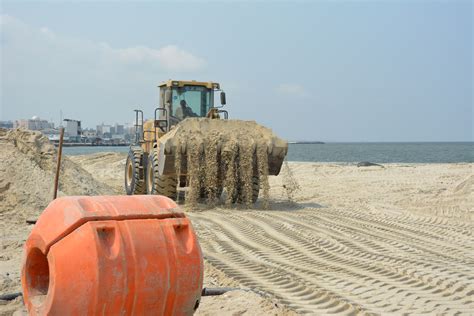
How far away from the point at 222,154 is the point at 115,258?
303 inches

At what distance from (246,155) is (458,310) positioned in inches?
254

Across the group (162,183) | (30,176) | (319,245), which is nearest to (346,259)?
(319,245)

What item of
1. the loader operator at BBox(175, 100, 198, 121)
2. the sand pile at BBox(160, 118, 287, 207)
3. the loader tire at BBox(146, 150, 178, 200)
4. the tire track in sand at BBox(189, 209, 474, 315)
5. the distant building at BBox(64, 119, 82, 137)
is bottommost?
the tire track in sand at BBox(189, 209, 474, 315)

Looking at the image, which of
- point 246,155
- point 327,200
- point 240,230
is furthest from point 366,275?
point 327,200

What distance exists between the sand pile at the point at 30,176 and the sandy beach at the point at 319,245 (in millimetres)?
23

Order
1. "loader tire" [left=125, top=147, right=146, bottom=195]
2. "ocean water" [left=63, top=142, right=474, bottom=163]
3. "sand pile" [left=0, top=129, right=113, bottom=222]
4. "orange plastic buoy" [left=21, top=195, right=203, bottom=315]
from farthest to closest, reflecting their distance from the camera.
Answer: "ocean water" [left=63, top=142, right=474, bottom=163]
"loader tire" [left=125, top=147, right=146, bottom=195]
"sand pile" [left=0, top=129, right=113, bottom=222]
"orange plastic buoy" [left=21, top=195, right=203, bottom=315]

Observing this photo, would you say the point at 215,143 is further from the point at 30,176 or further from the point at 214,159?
the point at 30,176

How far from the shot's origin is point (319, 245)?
7453mm

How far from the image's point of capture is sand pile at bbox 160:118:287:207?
10398 millimetres

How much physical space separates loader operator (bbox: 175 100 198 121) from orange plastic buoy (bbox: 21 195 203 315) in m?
9.66

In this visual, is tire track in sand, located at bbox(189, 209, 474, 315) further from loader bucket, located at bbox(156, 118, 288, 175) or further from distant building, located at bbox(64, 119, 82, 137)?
distant building, located at bbox(64, 119, 82, 137)

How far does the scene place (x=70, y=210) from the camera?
3082mm

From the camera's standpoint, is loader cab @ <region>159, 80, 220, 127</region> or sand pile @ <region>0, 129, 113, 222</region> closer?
sand pile @ <region>0, 129, 113, 222</region>

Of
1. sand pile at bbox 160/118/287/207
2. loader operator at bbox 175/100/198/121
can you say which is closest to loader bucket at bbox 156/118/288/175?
sand pile at bbox 160/118/287/207
